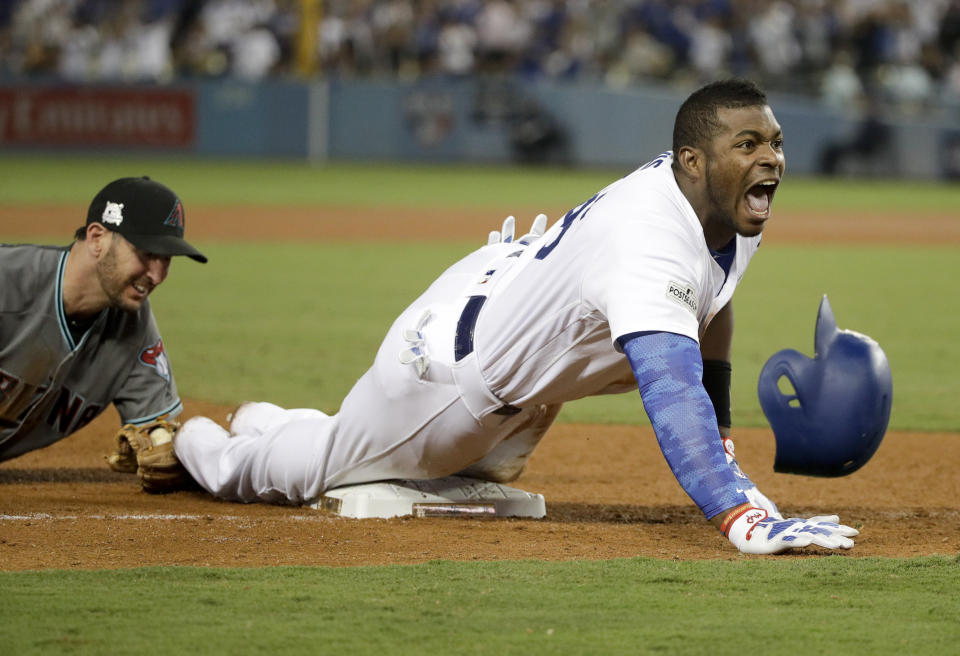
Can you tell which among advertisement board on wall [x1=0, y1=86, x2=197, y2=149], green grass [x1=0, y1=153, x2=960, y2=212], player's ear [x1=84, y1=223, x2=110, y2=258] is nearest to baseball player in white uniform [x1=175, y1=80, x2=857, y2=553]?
player's ear [x1=84, y1=223, x2=110, y2=258]

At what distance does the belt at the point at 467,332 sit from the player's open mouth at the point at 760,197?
0.91 meters

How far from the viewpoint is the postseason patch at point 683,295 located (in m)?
3.88

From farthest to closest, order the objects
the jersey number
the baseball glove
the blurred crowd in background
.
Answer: the blurred crowd in background, the baseball glove, the jersey number

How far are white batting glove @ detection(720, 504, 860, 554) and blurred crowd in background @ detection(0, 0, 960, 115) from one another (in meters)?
19.7

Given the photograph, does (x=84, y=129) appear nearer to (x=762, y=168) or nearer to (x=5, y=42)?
(x=5, y=42)

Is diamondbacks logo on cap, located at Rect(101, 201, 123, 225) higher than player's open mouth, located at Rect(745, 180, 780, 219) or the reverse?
the reverse

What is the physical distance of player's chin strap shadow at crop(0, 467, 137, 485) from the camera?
5.45 metres

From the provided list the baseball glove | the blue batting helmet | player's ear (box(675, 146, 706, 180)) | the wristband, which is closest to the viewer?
player's ear (box(675, 146, 706, 180))

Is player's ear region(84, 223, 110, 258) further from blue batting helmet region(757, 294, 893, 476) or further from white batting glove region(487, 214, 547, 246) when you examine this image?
blue batting helmet region(757, 294, 893, 476)

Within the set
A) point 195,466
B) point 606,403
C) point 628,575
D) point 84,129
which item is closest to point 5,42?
point 84,129

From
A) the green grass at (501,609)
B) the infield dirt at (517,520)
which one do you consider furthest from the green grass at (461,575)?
the infield dirt at (517,520)

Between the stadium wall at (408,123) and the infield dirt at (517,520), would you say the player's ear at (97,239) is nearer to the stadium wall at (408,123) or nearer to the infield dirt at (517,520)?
the infield dirt at (517,520)

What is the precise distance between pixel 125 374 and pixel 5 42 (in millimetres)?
22595

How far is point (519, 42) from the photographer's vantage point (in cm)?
2534
